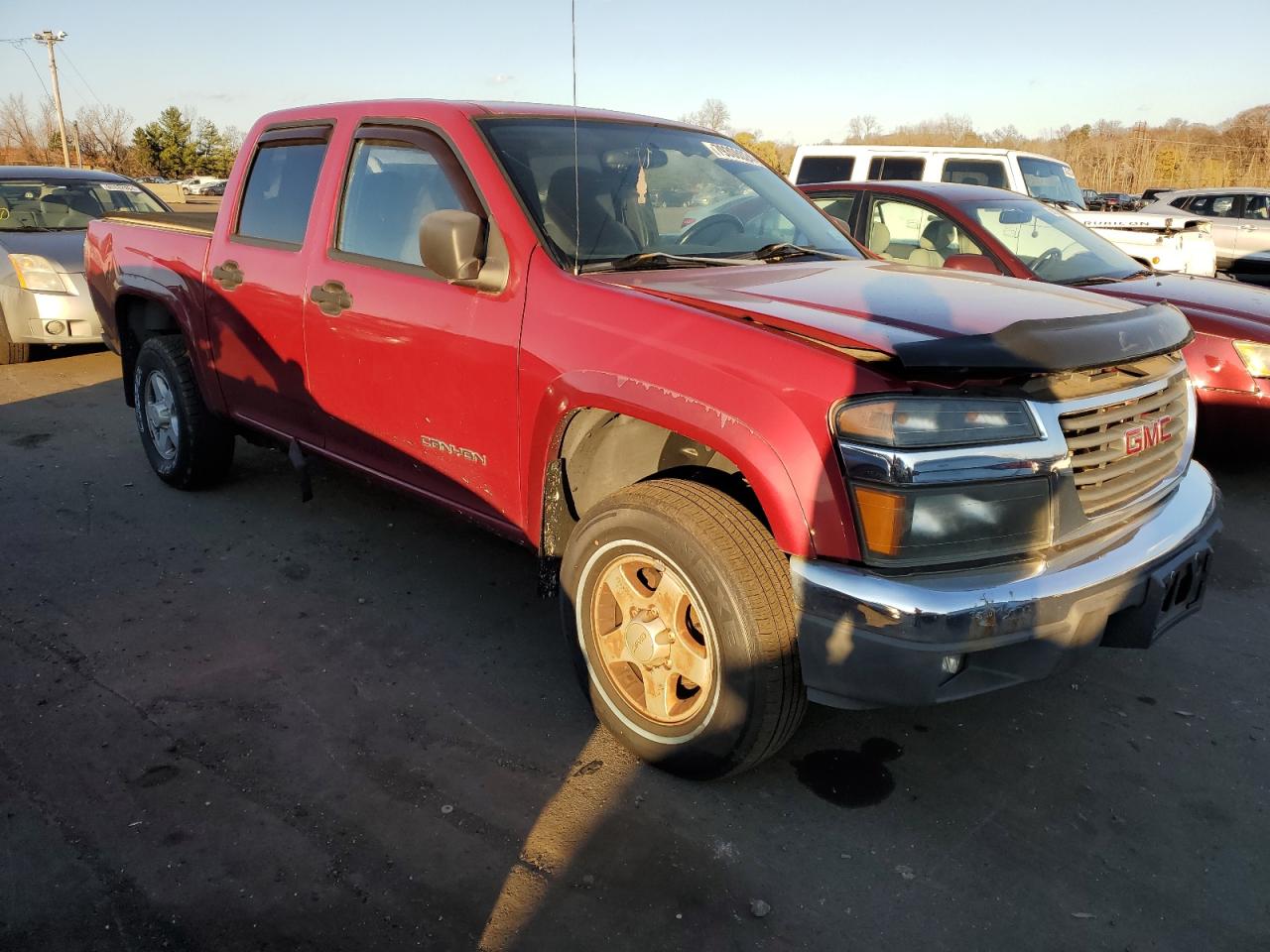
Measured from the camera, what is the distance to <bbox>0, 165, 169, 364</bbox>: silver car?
8.08 m

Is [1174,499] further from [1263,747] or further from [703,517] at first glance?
[703,517]

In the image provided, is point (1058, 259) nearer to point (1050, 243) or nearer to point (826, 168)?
point (1050, 243)

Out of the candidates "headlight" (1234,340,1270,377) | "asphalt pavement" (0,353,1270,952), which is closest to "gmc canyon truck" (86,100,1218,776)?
"asphalt pavement" (0,353,1270,952)

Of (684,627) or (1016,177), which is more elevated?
(1016,177)

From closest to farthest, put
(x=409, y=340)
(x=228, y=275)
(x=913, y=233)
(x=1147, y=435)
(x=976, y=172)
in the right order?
(x=1147, y=435) → (x=409, y=340) → (x=228, y=275) → (x=913, y=233) → (x=976, y=172)

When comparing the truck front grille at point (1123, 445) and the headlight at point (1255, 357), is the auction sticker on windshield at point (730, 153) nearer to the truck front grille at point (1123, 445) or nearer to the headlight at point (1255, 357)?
the truck front grille at point (1123, 445)

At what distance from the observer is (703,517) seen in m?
2.58

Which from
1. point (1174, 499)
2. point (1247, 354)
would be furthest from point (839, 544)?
point (1247, 354)

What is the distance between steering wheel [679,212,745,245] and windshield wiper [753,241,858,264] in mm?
144

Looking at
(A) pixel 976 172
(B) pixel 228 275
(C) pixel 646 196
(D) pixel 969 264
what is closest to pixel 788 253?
(C) pixel 646 196

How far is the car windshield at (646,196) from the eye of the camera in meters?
3.27

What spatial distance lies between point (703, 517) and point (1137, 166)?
45.6 m

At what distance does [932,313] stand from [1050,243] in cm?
429

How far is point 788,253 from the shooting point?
3672 mm
